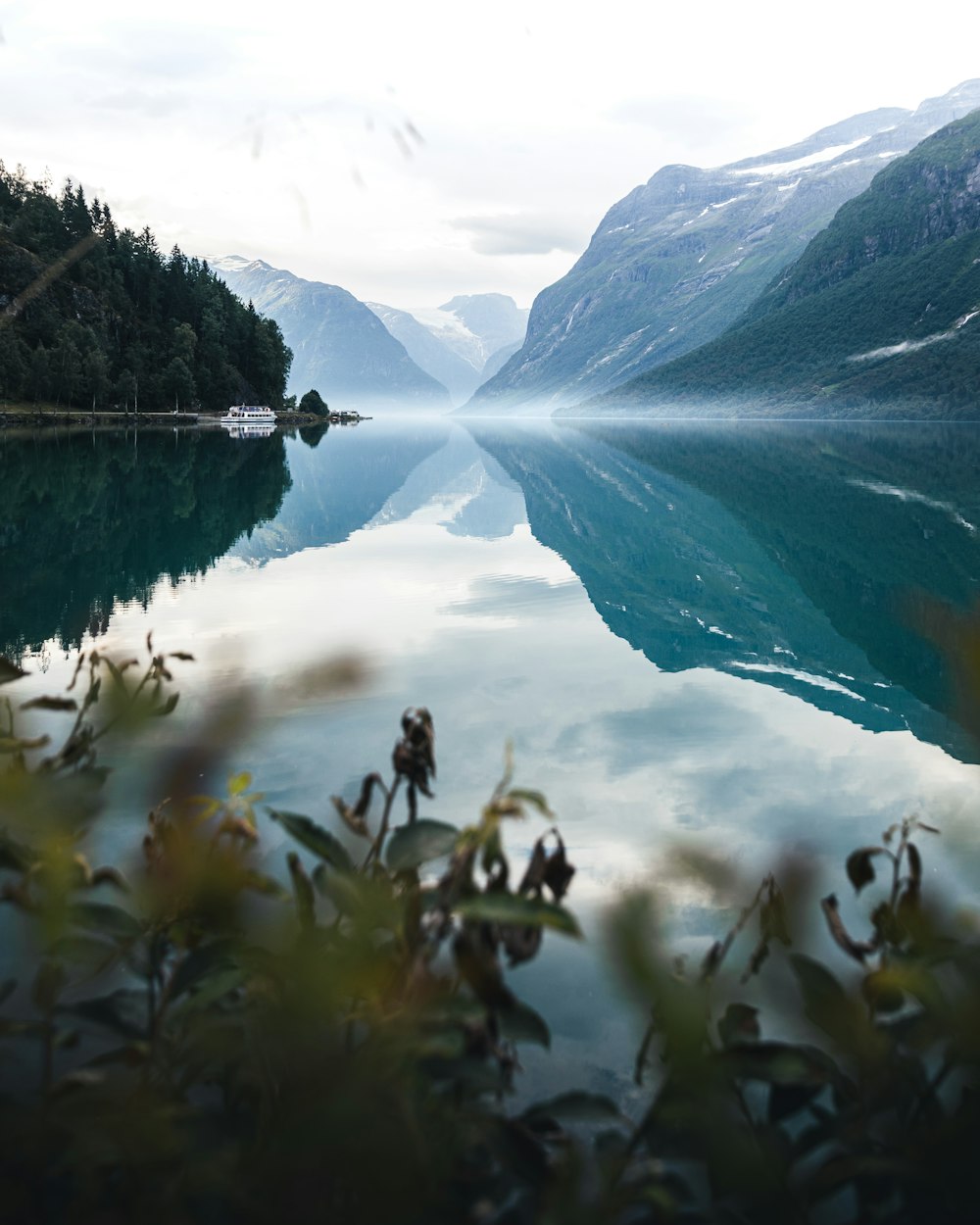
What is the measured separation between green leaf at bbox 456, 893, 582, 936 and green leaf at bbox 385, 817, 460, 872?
41cm

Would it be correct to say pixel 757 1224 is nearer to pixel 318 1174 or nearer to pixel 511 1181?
pixel 511 1181

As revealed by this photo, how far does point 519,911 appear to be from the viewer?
229 cm

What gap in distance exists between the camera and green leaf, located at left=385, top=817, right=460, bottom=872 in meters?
2.81

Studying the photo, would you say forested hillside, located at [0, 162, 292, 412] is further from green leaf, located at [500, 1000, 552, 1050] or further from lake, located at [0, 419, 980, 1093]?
green leaf, located at [500, 1000, 552, 1050]

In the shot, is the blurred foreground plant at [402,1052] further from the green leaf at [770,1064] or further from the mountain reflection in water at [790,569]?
the mountain reflection in water at [790,569]

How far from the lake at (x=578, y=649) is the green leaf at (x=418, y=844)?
0.57 metres

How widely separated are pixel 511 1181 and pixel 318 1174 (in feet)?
4.26

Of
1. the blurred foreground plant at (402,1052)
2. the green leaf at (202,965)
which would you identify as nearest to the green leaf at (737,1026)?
the blurred foreground plant at (402,1052)

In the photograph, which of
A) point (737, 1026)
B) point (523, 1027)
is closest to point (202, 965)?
point (523, 1027)

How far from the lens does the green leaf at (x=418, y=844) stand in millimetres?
2814

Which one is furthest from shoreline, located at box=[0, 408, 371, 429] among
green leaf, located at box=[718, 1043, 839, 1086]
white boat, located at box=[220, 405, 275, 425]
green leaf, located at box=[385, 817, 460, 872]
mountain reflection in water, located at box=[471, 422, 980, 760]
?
green leaf, located at box=[718, 1043, 839, 1086]

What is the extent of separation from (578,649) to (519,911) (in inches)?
514

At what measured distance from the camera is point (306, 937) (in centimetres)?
272

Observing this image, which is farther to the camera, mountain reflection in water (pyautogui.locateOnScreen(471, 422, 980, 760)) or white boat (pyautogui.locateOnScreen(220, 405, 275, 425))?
white boat (pyautogui.locateOnScreen(220, 405, 275, 425))
